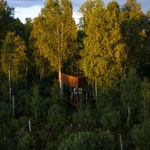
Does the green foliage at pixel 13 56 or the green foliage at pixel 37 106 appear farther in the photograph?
the green foliage at pixel 13 56

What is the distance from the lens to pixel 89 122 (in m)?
21.2

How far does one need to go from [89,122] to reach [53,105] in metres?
3.31

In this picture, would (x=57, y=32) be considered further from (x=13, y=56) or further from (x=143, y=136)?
(x=143, y=136)

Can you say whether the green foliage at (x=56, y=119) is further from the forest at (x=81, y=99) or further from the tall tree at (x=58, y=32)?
the tall tree at (x=58, y=32)

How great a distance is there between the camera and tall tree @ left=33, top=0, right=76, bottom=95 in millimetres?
26119

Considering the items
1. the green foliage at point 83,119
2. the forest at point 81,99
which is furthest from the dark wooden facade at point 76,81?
the green foliage at point 83,119

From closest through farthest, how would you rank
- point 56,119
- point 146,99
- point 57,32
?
1. point 146,99
2. point 56,119
3. point 57,32

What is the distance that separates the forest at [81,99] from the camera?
18719 millimetres

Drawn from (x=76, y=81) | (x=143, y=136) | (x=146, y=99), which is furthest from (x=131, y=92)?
(x=76, y=81)

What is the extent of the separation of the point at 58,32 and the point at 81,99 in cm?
720

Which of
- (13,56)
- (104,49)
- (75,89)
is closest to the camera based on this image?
(104,49)

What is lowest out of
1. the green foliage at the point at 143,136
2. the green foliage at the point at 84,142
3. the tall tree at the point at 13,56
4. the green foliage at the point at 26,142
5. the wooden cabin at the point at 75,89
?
the green foliage at the point at 26,142

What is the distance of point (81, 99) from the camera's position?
2342 cm

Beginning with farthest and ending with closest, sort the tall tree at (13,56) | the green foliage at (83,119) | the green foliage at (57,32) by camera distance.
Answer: the green foliage at (57,32), the tall tree at (13,56), the green foliage at (83,119)
